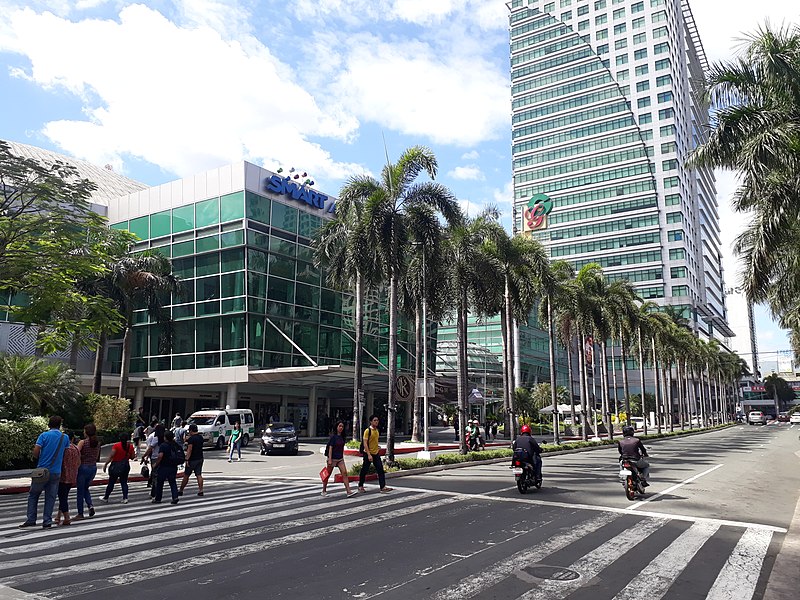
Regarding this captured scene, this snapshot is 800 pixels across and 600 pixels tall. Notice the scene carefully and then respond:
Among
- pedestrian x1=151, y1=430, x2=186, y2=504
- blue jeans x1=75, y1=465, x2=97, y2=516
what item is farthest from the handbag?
pedestrian x1=151, y1=430, x2=186, y2=504

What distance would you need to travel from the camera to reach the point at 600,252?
106 m

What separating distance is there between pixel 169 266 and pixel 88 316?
1594 cm

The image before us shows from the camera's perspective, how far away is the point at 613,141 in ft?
352

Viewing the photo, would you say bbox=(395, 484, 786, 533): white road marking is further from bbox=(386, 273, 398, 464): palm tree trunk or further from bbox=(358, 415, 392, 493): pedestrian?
bbox=(386, 273, 398, 464): palm tree trunk

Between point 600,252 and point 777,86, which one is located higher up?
point 600,252

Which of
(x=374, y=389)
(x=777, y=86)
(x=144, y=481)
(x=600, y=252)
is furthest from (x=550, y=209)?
(x=144, y=481)

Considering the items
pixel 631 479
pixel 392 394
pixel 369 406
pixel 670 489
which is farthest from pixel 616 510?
pixel 369 406

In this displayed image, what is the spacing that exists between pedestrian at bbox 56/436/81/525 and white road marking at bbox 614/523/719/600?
9094mm

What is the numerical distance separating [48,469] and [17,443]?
11.7 metres

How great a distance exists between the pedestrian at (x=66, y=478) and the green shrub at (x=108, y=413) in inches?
781

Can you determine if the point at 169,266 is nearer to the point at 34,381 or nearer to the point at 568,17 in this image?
the point at 34,381

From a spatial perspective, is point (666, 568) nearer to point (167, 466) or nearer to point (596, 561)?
point (596, 561)

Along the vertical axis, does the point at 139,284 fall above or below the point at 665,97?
below

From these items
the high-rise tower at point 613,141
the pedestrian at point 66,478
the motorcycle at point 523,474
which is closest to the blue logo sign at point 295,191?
the motorcycle at point 523,474
